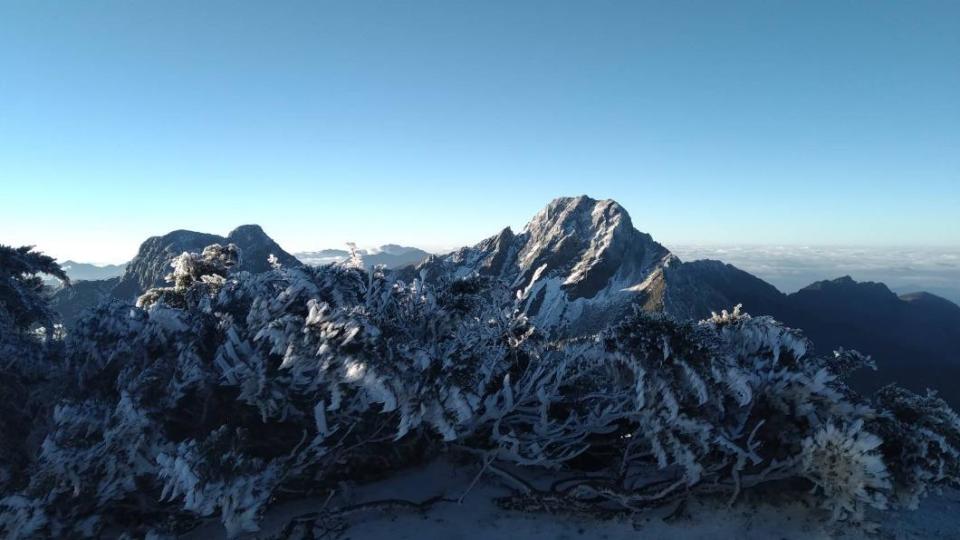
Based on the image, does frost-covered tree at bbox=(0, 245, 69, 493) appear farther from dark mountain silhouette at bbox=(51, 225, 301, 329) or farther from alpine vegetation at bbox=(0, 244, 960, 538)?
dark mountain silhouette at bbox=(51, 225, 301, 329)

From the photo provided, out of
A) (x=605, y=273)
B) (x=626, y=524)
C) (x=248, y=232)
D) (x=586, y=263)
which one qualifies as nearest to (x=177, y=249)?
(x=248, y=232)

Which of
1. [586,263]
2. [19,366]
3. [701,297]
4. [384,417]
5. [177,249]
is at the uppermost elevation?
[177,249]

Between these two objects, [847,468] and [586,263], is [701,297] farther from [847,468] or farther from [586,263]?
[847,468]

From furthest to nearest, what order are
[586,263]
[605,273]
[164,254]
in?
[164,254], [586,263], [605,273]

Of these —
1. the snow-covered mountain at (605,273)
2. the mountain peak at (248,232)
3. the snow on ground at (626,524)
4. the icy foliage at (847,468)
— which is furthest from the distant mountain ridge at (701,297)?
the icy foliage at (847,468)

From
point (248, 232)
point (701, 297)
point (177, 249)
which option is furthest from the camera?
point (248, 232)

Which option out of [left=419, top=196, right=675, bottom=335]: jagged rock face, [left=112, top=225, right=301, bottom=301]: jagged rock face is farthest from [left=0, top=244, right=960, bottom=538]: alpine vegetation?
[left=112, top=225, right=301, bottom=301]: jagged rock face
